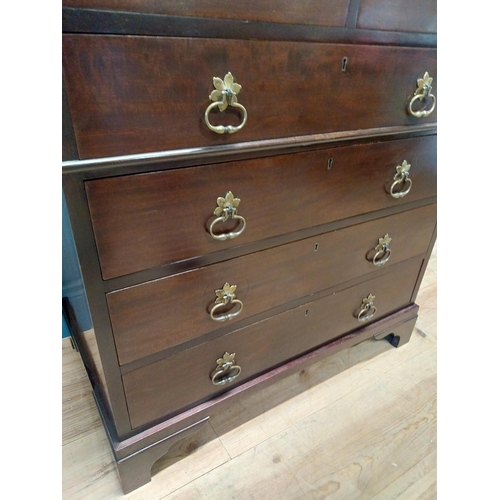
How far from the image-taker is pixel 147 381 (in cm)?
78

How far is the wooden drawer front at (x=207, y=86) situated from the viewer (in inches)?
18.7

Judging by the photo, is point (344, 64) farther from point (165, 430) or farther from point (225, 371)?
point (165, 430)

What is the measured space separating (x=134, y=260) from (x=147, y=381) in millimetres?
302

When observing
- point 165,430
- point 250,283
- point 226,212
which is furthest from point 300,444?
point 226,212

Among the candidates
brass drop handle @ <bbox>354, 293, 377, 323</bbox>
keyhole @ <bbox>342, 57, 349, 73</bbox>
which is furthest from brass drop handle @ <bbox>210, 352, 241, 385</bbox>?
keyhole @ <bbox>342, 57, 349, 73</bbox>

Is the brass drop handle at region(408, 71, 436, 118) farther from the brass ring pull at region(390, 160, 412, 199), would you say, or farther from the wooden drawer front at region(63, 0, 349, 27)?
the wooden drawer front at region(63, 0, 349, 27)

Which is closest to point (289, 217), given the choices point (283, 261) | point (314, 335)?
point (283, 261)

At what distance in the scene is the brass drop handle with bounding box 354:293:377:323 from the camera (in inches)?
43.5

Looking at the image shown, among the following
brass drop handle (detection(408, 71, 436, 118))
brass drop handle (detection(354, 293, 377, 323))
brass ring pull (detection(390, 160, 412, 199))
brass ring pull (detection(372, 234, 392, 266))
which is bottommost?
brass drop handle (detection(354, 293, 377, 323))

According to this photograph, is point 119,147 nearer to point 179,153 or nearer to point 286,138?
point 179,153

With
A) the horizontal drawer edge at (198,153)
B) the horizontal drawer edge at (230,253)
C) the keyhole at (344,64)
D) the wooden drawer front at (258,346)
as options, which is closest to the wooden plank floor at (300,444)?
the wooden drawer front at (258,346)

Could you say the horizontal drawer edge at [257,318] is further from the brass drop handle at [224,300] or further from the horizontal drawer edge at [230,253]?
the horizontal drawer edge at [230,253]

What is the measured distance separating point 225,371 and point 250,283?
0.25m

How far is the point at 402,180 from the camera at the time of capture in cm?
89
